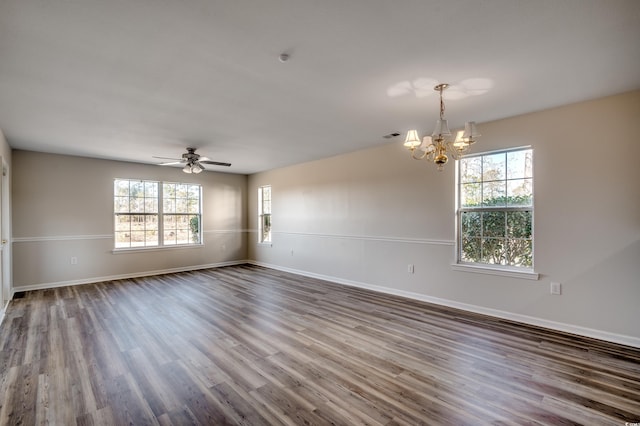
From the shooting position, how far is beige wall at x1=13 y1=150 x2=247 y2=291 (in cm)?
536

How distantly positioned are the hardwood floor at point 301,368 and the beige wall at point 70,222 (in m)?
1.46

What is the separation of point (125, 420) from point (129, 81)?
8.79 ft

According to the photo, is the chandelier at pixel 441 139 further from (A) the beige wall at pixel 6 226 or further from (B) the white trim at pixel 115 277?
(B) the white trim at pixel 115 277

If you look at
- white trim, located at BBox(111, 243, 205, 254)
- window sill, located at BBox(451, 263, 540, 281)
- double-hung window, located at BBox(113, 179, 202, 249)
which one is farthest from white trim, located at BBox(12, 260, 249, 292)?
window sill, located at BBox(451, 263, 540, 281)

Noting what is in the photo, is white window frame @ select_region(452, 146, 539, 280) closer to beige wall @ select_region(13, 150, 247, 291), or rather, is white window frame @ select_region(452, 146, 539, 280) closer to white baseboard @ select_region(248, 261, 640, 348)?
white baseboard @ select_region(248, 261, 640, 348)

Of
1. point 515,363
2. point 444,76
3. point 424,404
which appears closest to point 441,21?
point 444,76

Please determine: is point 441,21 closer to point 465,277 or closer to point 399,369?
point 399,369

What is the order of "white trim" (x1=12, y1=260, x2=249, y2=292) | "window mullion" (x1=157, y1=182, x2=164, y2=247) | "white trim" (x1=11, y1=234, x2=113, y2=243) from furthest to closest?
"window mullion" (x1=157, y1=182, x2=164, y2=247) < "white trim" (x1=12, y1=260, x2=249, y2=292) < "white trim" (x1=11, y1=234, x2=113, y2=243)

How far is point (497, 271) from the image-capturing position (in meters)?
3.85

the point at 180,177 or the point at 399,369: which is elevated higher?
the point at 180,177

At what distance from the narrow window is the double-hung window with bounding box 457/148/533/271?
16.2ft

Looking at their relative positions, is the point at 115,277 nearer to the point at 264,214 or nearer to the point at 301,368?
the point at 264,214

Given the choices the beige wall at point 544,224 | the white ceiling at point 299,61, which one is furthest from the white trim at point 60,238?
the beige wall at point 544,224

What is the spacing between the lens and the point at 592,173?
3.24 meters
